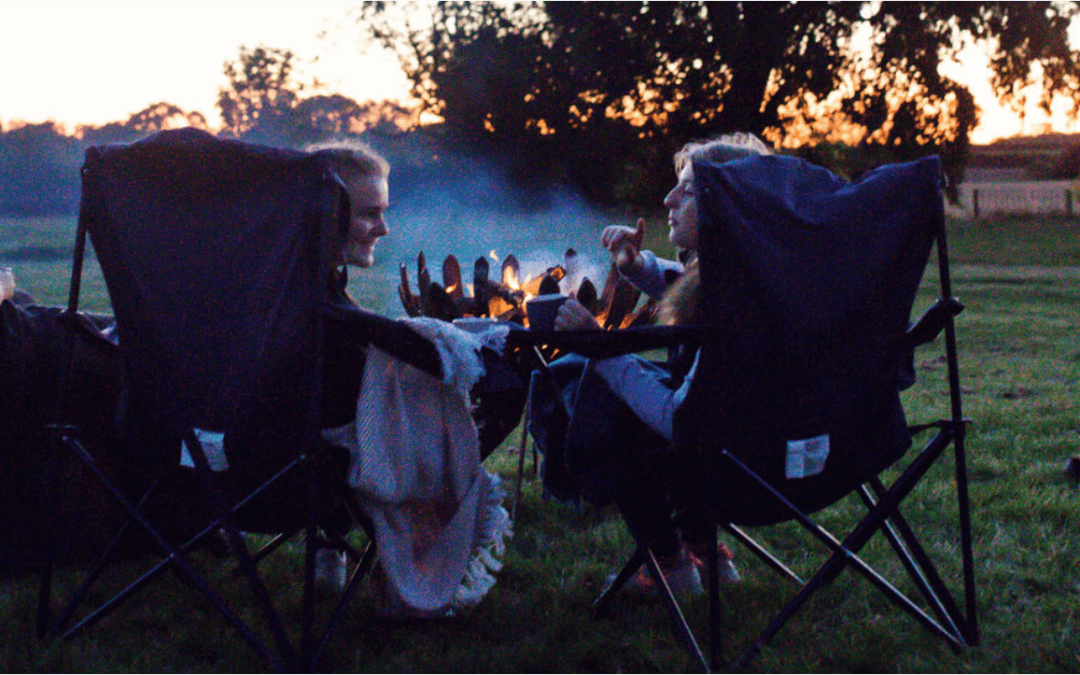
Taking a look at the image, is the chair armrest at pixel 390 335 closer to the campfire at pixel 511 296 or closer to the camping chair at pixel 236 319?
the camping chair at pixel 236 319

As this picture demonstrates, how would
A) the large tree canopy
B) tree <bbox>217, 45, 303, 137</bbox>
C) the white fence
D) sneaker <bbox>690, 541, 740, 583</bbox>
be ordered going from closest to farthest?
sneaker <bbox>690, 541, 740, 583</bbox>
the large tree canopy
tree <bbox>217, 45, 303, 137</bbox>
the white fence

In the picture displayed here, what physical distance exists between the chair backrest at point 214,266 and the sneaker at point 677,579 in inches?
46.2

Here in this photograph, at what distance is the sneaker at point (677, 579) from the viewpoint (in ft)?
9.18

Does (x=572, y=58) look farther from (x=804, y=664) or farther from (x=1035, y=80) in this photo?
(x=804, y=664)

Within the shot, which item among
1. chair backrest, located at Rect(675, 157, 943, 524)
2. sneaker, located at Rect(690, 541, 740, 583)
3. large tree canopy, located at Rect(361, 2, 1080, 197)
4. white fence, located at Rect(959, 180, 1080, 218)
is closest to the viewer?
chair backrest, located at Rect(675, 157, 943, 524)

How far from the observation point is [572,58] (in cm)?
1146

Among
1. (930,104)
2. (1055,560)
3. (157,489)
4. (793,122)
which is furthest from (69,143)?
(1055,560)

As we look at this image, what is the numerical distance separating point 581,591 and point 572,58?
946 cm

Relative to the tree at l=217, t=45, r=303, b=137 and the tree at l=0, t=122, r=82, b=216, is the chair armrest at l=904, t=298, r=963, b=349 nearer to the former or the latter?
the tree at l=217, t=45, r=303, b=137

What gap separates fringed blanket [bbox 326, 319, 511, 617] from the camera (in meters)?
2.28

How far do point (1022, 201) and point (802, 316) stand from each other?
1288 inches

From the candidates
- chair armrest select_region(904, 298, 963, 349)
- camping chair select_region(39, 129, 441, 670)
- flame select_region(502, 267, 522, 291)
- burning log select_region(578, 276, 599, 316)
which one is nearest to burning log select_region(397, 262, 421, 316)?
flame select_region(502, 267, 522, 291)

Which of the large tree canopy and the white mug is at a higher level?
the large tree canopy

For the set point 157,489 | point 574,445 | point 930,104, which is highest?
point 930,104
